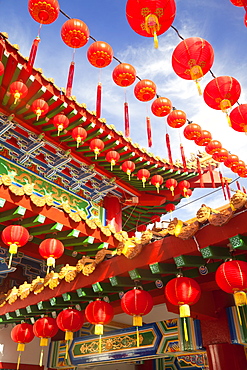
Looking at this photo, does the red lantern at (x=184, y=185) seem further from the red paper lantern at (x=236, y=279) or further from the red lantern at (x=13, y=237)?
the red paper lantern at (x=236, y=279)

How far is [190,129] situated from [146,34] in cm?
454

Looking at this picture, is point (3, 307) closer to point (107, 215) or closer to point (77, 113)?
point (107, 215)

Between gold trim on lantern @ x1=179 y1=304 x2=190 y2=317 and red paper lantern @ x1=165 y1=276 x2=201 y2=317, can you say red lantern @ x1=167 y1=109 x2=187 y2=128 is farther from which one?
gold trim on lantern @ x1=179 y1=304 x2=190 y2=317

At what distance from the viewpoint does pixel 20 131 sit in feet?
27.8

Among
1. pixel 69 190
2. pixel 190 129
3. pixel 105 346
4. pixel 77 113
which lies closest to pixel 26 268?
pixel 69 190

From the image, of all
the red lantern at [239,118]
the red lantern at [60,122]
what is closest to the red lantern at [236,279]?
the red lantern at [239,118]

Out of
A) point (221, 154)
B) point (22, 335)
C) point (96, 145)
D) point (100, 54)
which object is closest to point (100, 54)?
point (100, 54)

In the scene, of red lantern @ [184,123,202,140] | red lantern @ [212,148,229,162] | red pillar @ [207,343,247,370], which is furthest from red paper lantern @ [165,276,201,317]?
red lantern @ [212,148,229,162]

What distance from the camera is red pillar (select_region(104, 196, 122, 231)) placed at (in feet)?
33.6

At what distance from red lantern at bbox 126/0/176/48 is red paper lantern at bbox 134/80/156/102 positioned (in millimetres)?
3177

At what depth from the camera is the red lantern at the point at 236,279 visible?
138 inches

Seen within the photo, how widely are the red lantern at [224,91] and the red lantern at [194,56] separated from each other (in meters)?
0.53

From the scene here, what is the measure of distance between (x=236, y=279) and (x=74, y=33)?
5.74 metres

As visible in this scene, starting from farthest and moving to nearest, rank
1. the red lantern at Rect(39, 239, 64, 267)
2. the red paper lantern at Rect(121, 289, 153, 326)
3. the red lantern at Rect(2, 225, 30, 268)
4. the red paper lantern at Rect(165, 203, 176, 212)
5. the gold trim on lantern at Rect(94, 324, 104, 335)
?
1. the red paper lantern at Rect(165, 203, 176, 212)
2. the red lantern at Rect(39, 239, 64, 267)
3. the red lantern at Rect(2, 225, 30, 268)
4. the gold trim on lantern at Rect(94, 324, 104, 335)
5. the red paper lantern at Rect(121, 289, 153, 326)
